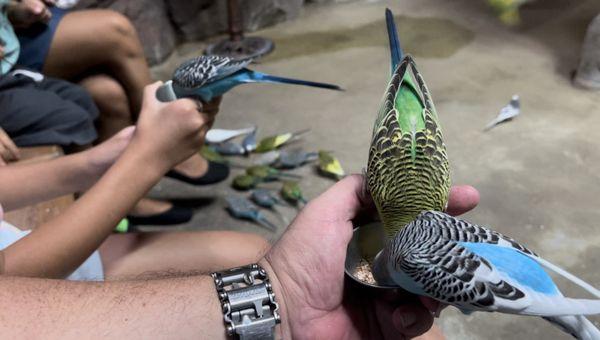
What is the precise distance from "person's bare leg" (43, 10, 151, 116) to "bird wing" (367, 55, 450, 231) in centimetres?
89

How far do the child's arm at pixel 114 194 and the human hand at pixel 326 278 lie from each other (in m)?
0.28

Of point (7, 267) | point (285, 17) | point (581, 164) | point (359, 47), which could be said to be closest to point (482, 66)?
point (359, 47)

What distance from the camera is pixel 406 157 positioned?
667 mm

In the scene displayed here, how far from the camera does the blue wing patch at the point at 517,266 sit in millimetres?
472

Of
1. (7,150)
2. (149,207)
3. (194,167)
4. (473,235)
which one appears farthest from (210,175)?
(473,235)

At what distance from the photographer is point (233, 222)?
5.00 ft

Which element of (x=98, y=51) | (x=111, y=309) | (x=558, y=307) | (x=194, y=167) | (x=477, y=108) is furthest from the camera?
(x=477, y=108)

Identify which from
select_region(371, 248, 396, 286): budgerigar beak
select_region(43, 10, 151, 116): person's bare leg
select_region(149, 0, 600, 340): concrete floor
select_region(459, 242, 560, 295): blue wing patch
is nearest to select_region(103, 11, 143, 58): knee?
select_region(43, 10, 151, 116): person's bare leg

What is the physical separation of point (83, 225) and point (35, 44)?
0.67 meters

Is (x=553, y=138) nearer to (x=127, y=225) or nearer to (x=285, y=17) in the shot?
(x=127, y=225)

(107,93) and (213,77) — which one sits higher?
(213,77)

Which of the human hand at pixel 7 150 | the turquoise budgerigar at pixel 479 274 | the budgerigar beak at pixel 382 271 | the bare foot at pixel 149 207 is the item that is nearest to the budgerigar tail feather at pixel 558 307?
the turquoise budgerigar at pixel 479 274

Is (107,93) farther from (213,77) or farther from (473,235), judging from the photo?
(473,235)

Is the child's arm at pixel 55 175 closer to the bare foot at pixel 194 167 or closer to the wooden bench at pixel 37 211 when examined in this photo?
the wooden bench at pixel 37 211
